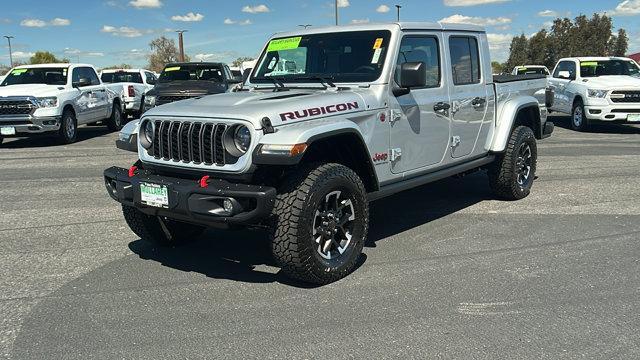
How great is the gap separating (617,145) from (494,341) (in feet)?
32.9

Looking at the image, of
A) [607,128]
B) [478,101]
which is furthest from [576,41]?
[478,101]

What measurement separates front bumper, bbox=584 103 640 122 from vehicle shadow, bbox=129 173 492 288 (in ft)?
26.4

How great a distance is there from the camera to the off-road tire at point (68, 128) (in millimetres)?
12984

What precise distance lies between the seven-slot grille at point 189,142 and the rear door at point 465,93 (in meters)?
2.54

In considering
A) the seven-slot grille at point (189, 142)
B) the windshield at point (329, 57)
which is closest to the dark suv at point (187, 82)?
the windshield at point (329, 57)

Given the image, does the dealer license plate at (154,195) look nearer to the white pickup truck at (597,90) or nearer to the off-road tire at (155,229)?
the off-road tire at (155,229)

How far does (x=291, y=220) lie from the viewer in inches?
153

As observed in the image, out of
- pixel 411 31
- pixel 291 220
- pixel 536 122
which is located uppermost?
pixel 411 31

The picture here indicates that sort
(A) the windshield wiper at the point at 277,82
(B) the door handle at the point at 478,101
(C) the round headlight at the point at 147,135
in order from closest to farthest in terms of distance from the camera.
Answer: (C) the round headlight at the point at 147,135 < (A) the windshield wiper at the point at 277,82 < (B) the door handle at the point at 478,101

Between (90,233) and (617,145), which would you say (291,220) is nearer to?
(90,233)

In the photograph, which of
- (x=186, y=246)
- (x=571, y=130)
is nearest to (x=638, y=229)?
(x=186, y=246)

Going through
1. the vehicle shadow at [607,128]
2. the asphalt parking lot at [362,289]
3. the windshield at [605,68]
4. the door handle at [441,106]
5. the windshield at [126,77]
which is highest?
the windshield at [126,77]

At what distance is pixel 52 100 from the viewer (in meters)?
12.7

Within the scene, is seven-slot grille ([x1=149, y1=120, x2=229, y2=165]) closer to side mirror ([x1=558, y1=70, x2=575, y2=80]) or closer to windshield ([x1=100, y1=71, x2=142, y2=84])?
side mirror ([x1=558, y1=70, x2=575, y2=80])
